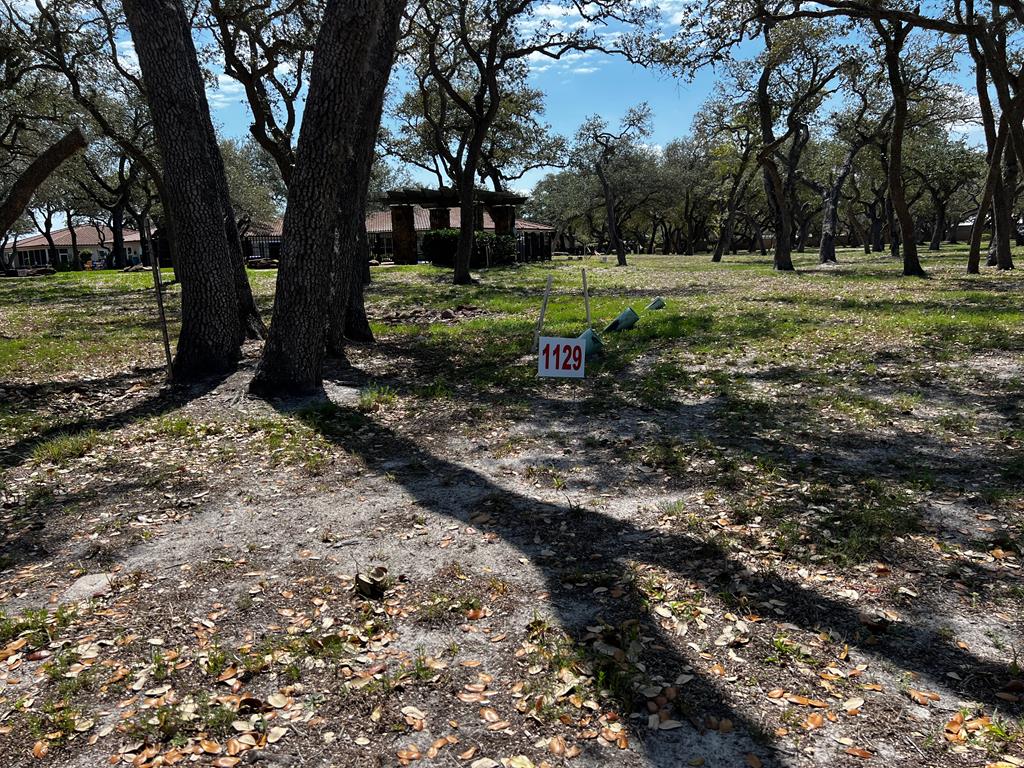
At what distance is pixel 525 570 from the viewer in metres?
4.04

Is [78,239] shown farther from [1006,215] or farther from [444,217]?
[1006,215]

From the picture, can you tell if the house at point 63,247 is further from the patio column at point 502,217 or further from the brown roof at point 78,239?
the patio column at point 502,217

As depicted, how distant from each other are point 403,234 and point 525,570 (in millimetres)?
38085

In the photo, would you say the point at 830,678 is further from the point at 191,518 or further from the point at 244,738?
the point at 191,518

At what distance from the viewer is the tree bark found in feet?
25.8

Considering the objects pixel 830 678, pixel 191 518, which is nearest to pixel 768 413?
pixel 830 678

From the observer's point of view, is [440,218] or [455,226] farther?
[455,226]

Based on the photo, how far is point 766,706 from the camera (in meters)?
2.82

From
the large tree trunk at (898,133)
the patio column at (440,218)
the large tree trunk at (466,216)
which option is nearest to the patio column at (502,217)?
the patio column at (440,218)

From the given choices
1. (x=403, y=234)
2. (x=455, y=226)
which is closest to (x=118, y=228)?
(x=403, y=234)

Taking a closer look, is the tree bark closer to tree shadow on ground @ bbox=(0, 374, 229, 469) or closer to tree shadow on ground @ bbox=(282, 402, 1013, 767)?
tree shadow on ground @ bbox=(0, 374, 229, 469)

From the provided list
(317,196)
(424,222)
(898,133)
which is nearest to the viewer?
(317,196)

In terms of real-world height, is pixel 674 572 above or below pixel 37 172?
below

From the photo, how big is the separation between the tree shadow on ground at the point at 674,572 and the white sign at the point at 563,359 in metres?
2.60
